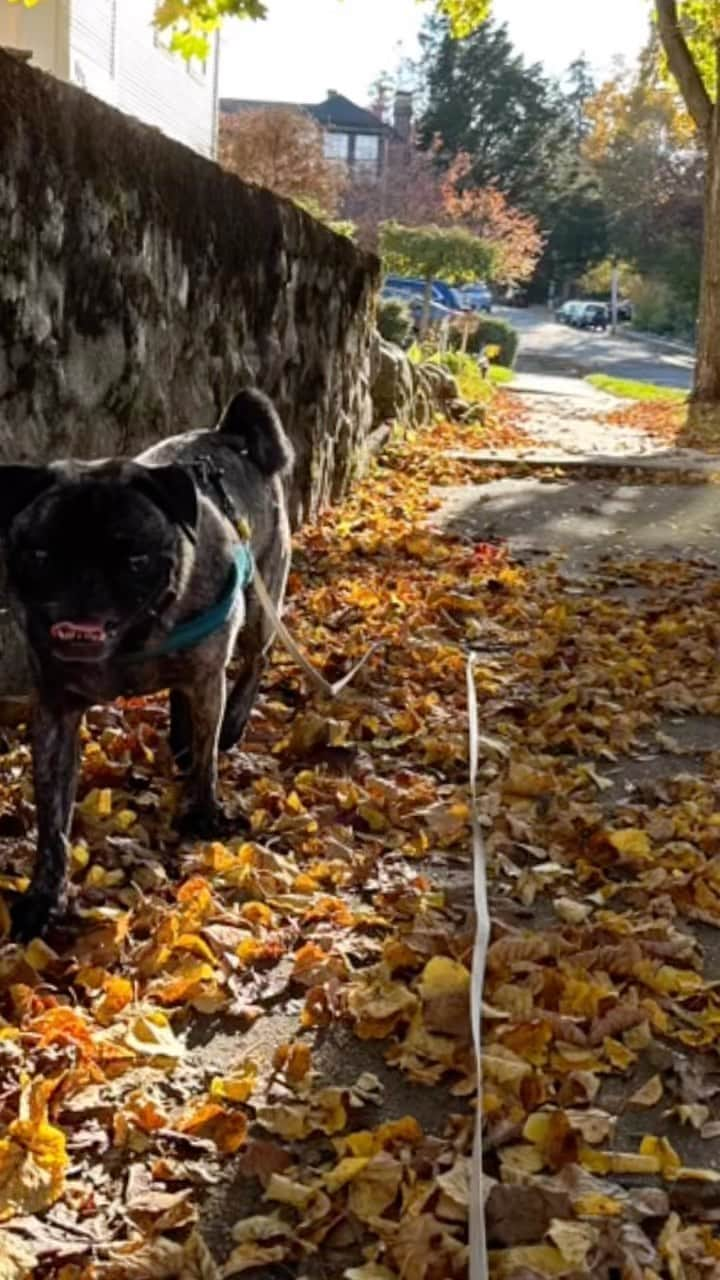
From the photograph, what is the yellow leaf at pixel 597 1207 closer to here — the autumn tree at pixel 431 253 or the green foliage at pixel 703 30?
the green foliage at pixel 703 30

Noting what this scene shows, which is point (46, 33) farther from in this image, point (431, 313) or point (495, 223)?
point (495, 223)

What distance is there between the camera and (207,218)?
21.4 ft

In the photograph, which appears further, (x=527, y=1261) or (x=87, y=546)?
(x=87, y=546)

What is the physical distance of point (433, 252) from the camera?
83.7 feet

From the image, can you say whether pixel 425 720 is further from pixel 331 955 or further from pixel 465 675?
pixel 331 955

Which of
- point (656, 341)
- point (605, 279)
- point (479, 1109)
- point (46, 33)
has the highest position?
point (46, 33)

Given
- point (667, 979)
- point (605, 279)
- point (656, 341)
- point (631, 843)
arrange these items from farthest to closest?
point (605, 279) < point (656, 341) < point (631, 843) < point (667, 979)

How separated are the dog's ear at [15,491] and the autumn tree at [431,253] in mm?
22557

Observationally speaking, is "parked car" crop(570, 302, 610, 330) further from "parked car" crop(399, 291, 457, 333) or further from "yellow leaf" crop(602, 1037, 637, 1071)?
"yellow leaf" crop(602, 1037, 637, 1071)

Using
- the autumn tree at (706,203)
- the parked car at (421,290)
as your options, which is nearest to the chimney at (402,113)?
the parked car at (421,290)

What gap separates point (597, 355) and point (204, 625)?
140 feet

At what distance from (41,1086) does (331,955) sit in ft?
2.86

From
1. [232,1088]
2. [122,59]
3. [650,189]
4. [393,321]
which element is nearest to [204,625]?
[232,1088]

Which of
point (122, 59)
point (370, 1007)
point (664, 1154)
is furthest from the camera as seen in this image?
point (122, 59)
